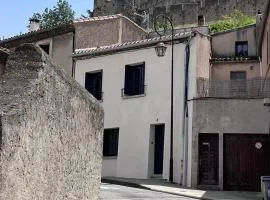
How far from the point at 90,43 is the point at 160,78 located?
7.37 m

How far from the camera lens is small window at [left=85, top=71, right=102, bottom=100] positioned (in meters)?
26.5

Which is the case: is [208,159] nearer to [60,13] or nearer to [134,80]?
[134,80]

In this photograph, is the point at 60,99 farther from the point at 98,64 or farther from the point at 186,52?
the point at 98,64

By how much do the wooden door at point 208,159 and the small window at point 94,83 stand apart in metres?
6.63

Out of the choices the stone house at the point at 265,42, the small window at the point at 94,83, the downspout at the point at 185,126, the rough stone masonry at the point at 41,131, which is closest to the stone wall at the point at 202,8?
the stone house at the point at 265,42

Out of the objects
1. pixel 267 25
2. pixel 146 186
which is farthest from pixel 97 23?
pixel 146 186

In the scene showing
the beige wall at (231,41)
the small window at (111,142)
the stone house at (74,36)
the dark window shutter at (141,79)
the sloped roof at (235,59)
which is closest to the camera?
the dark window shutter at (141,79)

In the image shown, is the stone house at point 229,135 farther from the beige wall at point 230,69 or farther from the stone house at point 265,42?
the beige wall at point 230,69

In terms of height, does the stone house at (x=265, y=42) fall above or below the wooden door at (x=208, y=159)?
above

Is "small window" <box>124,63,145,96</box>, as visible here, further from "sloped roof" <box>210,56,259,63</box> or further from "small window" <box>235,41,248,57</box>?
"small window" <box>235,41,248,57</box>

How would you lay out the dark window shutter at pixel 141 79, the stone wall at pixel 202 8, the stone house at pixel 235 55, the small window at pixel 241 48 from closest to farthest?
the dark window shutter at pixel 141 79 < the stone house at pixel 235 55 < the small window at pixel 241 48 < the stone wall at pixel 202 8

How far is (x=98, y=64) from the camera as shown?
88.1 feet

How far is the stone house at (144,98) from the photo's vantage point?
912 inches

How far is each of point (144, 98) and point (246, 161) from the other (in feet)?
19.1
